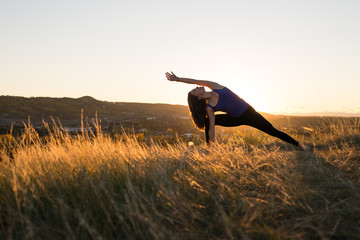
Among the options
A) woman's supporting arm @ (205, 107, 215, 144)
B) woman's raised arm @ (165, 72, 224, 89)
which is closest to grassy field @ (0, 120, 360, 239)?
woman's supporting arm @ (205, 107, 215, 144)

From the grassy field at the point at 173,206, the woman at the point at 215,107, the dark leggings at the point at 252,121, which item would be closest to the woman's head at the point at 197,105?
the woman at the point at 215,107

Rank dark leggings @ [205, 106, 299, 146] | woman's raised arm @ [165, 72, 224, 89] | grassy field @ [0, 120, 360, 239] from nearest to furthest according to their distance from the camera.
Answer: grassy field @ [0, 120, 360, 239] < woman's raised arm @ [165, 72, 224, 89] < dark leggings @ [205, 106, 299, 146]

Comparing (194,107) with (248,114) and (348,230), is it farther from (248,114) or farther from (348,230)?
(348,230)

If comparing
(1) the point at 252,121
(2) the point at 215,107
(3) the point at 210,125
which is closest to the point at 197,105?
(2) the point at 215,107

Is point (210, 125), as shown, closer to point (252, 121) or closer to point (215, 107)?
point (215, 107)

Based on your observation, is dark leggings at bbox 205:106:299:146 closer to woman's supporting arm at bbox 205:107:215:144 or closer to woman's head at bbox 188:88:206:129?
woman's supporting arm at bbox 205:107:215:144

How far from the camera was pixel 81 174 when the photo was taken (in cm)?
282

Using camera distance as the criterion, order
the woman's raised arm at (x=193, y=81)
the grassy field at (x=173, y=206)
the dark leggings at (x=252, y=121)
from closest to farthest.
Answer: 1. the grassy field at (x=173, y=206)
2. the woman's raised arm at (x=193, y=81)
3. the dark leggings at (x=252, y=121)

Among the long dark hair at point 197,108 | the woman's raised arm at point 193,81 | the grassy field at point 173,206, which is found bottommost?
the grassy field at point 173,206

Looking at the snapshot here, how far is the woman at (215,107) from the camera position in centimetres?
479

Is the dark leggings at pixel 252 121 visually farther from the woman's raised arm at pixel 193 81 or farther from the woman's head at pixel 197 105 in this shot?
the woman's raised arm at pixel 193 81

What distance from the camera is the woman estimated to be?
188 inches

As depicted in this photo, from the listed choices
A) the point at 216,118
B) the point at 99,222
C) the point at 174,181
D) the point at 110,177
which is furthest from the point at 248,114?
the point at 99,222

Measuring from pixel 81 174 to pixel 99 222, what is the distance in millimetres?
800
